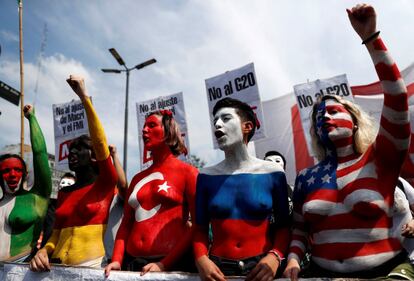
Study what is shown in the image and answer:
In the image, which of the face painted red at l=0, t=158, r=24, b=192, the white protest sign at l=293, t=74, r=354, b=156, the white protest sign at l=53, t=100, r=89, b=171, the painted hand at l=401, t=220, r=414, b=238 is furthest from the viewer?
the white protest sign at l=53, t=100, r=89, b=171

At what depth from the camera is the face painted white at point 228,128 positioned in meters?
2.67

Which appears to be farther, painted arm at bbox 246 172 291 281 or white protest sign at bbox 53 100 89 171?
white protest sign at bbox 53 100 89 171

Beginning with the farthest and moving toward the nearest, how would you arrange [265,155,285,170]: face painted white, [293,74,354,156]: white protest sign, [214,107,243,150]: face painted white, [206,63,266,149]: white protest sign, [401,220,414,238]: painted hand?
[293,74,354,156]: white protest sign
[206,63,266,149]: white protest sign
[265,155,285,170]: face painted white
[214,107,243,150]: face painted white
[401,220,414,238]: painted hand

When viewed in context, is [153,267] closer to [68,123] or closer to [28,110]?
[28,110]

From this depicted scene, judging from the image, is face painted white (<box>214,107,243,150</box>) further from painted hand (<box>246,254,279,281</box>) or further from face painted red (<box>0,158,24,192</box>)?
face painted red (<box>0,158,24,192</box>)

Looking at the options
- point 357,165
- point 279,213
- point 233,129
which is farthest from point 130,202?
point 357,165

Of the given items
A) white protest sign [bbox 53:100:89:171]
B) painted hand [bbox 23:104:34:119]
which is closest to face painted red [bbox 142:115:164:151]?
painted hand [bbox 23:104:34:119]

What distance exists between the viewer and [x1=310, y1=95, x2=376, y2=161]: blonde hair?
2.35 m

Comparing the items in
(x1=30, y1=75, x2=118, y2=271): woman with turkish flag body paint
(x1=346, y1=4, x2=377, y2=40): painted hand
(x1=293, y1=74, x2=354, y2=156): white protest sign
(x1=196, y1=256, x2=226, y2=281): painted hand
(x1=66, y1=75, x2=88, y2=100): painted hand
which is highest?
(x1=293, y1=74, x2=354, y2=156): white protest sign

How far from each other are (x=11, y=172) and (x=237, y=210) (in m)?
2.64

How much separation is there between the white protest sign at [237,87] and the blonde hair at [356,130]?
16.6 feet

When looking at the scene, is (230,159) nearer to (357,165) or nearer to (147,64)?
(357,165)

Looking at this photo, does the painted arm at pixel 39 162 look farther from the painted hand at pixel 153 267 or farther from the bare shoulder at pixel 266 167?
the bare shoulder at pixel 266 167

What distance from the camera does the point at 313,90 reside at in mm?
8633
